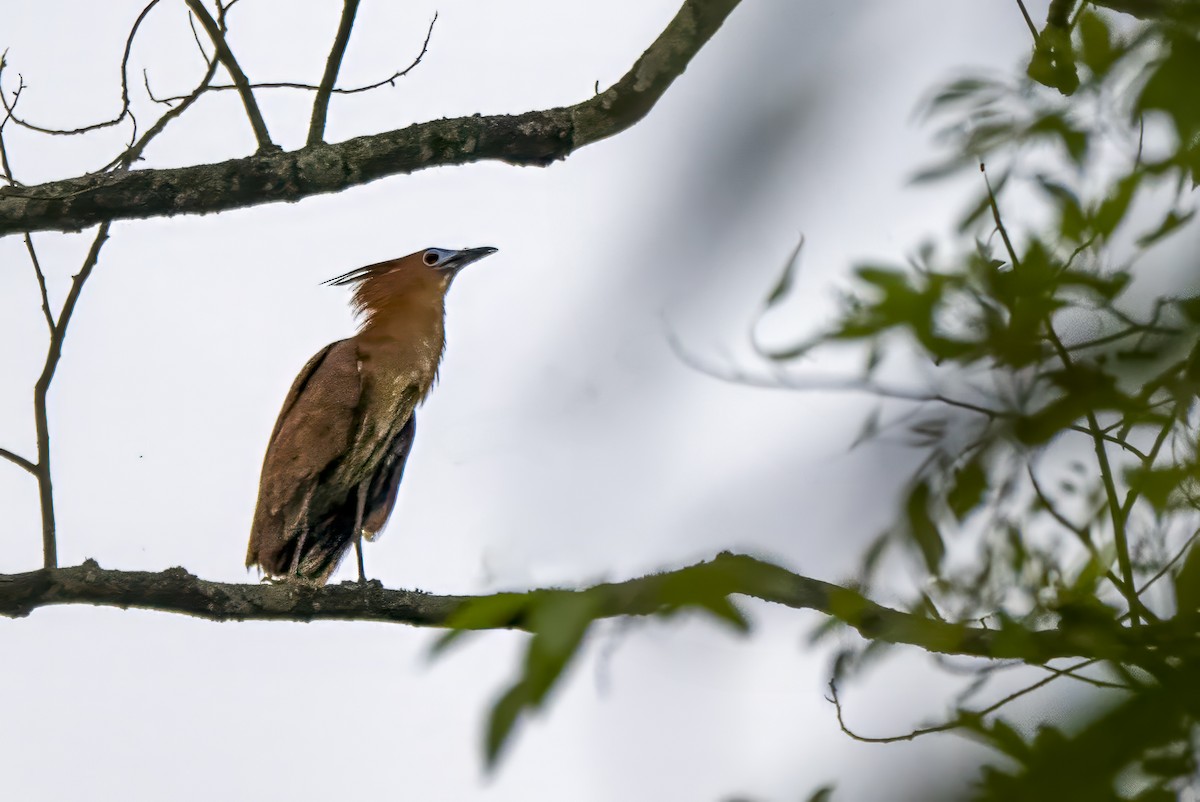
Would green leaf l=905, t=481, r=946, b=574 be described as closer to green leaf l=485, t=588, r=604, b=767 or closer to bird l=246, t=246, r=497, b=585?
green leaf l=485, t=588, r=604, b=767

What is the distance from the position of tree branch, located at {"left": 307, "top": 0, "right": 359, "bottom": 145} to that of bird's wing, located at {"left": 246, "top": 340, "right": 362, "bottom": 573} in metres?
0.98

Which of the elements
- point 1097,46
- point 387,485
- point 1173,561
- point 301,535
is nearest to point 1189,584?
point 1173,561

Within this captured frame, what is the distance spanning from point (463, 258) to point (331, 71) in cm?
140

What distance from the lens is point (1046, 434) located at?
2.29 feet

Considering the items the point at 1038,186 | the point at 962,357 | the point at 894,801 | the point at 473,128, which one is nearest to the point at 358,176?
the point at 473,128

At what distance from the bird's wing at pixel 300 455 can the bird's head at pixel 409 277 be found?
74cm

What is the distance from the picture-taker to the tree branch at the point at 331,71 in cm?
343

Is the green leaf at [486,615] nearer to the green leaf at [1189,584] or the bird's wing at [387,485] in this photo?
the green leaf at [1189,584]

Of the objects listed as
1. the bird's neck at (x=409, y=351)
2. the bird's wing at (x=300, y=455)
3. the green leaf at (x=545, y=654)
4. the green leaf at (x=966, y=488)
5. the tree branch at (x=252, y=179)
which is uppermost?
the tree branch at (x=252, y=179)

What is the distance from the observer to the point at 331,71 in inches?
145

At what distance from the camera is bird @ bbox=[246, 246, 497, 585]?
162 inches

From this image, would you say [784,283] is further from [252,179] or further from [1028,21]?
[252,179]

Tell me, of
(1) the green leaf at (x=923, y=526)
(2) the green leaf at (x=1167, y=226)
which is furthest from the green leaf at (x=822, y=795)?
(2) the green leaf at (x=1167, y=226)

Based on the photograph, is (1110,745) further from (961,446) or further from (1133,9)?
(1133,9)
